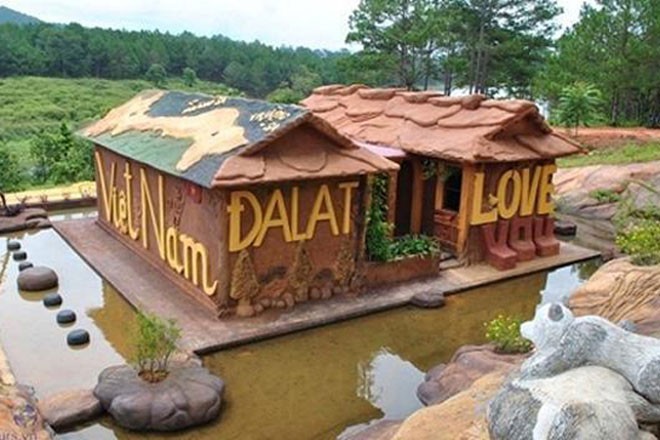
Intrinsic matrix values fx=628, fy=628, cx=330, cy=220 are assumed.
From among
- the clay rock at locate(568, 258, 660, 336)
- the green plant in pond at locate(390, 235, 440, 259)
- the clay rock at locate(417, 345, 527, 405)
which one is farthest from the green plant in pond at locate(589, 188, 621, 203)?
the clay rock at locate(417, 345, 527, 405)

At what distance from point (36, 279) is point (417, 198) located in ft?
23.3

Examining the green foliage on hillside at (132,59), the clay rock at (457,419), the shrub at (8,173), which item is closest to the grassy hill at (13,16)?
the green foliage on hillside at (132,59)

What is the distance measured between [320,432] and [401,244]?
16.1 feet

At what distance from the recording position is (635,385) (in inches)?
163

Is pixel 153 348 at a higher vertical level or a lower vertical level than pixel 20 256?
higher

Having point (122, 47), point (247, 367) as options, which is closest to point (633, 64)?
point (247, 367)

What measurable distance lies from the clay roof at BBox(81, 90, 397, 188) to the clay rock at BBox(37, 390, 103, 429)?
3041 mm

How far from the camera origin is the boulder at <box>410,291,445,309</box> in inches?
392

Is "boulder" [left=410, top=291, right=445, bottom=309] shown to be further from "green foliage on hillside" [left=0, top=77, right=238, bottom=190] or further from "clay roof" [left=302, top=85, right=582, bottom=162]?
"green foliage on hillside" [left=0, top=77, right=238, bottom=190]

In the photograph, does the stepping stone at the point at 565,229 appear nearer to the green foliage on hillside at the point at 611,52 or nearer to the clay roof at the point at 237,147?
the clay roof at the point at 237,147

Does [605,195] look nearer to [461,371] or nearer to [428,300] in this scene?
[428,300]

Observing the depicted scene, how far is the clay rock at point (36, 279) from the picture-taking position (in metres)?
10.3

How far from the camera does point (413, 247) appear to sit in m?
11.0

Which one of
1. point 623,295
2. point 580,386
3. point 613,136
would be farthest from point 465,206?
point 613,136
